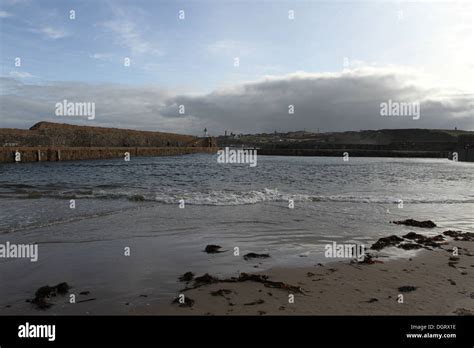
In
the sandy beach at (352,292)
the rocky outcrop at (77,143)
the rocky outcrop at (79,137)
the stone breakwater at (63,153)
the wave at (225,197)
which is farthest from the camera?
the rocky outcrop at (79,137)

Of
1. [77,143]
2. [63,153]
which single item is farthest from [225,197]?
[77,143]

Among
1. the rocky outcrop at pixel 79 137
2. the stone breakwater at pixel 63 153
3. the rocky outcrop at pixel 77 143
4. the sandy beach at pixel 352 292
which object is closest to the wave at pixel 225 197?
the sandy beach at pixel 352 292

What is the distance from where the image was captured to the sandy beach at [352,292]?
14.6ft

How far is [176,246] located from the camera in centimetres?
759

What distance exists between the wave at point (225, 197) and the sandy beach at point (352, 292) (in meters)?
8.05

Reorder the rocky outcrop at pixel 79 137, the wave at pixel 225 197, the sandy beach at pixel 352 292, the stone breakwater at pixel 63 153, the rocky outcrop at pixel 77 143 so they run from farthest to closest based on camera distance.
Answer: the rocky outcrop at pixel 79 137, the rocky outcrop at pixel 77 143, the stone breakwater at pixel 63 153, the wave at pixel 225 197, the sandy beach at pixel 352 292

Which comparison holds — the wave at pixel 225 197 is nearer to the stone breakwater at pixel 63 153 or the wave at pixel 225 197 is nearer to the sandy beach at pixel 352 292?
the sandy beach at pixel 352 292

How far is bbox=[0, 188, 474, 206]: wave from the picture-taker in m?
14.4

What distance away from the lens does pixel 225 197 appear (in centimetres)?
1510
